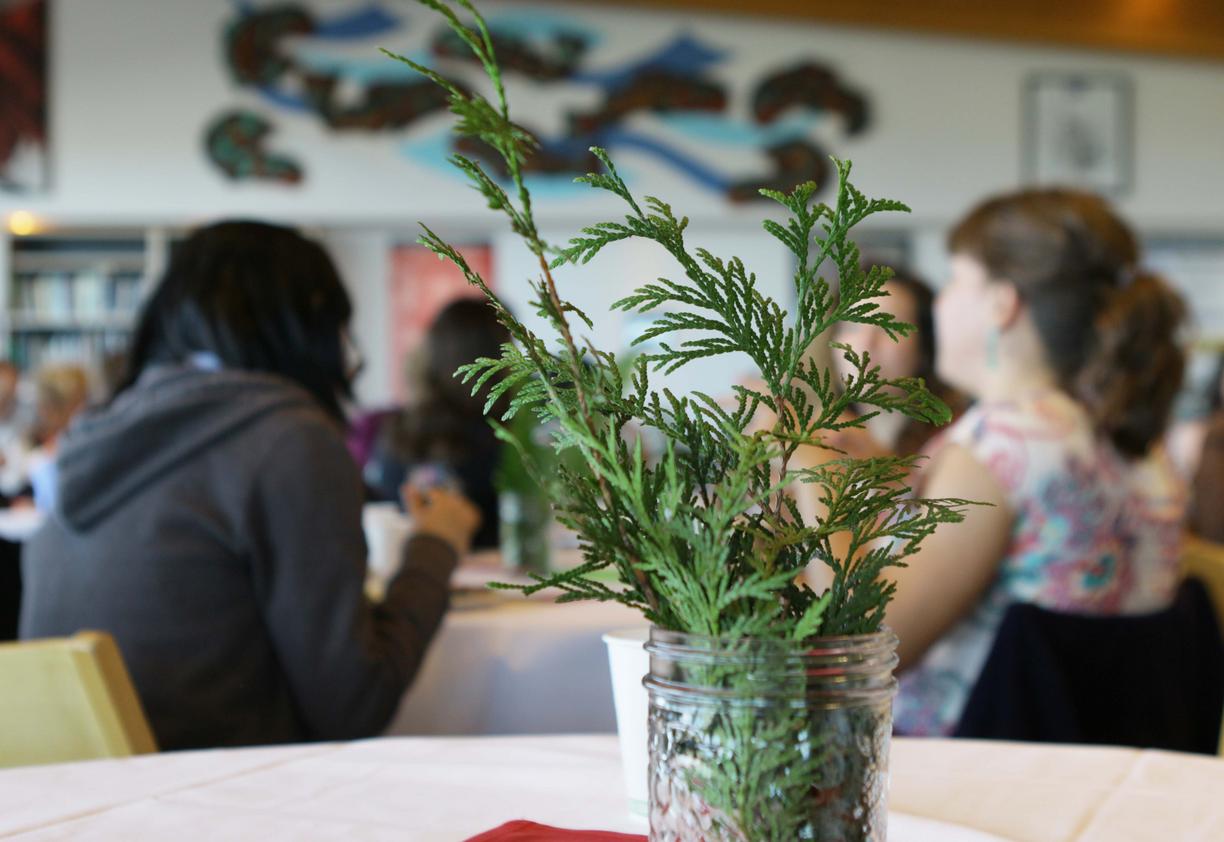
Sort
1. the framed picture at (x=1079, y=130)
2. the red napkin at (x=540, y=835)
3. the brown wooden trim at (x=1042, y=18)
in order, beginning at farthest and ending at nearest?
the framed picture at (x=1079, y=130) → the brown wooden trim at (x=1042, y=18) → the red napkin at (x=540, y=835)

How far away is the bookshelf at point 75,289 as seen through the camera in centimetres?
740

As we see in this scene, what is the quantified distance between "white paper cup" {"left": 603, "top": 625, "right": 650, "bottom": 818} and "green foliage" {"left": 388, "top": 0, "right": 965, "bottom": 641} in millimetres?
133

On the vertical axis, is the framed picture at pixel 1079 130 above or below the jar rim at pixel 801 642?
above

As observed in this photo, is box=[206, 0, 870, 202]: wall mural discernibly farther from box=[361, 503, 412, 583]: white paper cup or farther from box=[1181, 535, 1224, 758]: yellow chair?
box=[1181, 535, 1224, 758]: yellow chair

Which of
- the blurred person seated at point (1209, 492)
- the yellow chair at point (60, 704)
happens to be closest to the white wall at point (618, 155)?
the blurred person seated at point (1209, 492)

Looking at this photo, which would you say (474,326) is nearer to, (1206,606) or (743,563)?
(1206,606)

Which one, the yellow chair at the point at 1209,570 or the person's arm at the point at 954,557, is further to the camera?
the yellow chair at the point at 1209,570

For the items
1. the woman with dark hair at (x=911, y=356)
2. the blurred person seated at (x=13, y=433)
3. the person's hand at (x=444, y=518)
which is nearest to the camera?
the person's hand at (x=444, y=518)

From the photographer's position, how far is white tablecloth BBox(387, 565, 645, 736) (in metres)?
1.92

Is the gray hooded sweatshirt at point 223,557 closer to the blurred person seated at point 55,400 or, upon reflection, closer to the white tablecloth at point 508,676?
the white tablecloth at point 508,676

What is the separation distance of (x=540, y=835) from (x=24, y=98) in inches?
286

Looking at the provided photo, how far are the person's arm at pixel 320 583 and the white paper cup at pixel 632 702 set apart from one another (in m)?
0.83

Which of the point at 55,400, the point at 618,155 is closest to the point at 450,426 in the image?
the point at 55,400

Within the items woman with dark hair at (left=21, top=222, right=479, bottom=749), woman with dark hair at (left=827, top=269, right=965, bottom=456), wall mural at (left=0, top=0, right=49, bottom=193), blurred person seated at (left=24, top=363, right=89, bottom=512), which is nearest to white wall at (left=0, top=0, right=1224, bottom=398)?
wall mural at (left=0, top=0, right=49, bottom=193)
